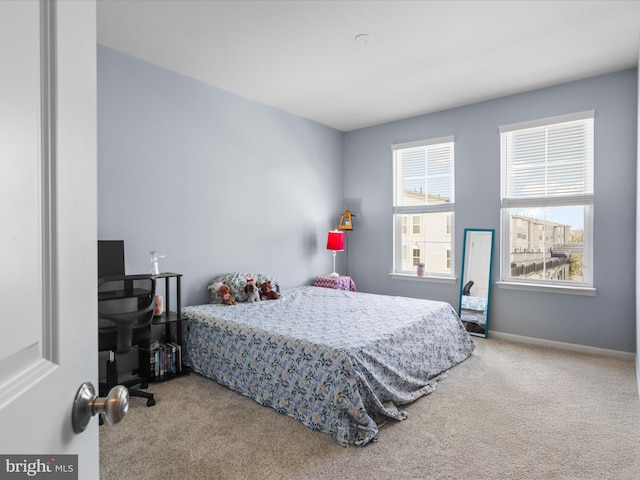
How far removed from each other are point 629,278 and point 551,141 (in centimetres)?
159

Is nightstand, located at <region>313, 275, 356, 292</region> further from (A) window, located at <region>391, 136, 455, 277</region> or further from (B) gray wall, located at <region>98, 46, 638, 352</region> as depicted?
(A) window, located at <region>391, 136, 455, 277</region>

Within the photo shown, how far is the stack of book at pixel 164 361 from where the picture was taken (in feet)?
10.4

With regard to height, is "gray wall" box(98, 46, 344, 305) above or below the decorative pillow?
above

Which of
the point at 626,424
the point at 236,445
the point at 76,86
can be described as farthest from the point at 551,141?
the point at 76,86

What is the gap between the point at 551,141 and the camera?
421cm

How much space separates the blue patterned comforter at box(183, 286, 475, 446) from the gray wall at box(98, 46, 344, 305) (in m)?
0.78

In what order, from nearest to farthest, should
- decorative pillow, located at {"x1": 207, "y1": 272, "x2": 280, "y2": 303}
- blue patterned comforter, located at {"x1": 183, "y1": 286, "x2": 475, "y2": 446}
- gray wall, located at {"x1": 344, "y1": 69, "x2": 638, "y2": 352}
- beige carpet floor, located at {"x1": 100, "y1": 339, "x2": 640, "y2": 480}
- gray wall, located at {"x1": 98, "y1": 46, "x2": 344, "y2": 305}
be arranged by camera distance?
beige carpet floor, located at {"x1": 100, "y1": 339, "x2": 640, "y2": 480} → blue patterned comforter, located at {"x1": 183, "y1": 286, "x2": 475, "y2": 446} → gray wall, located at {"x1": 98, "y1": 46, "x2": 344, "y2": 305} → gray wall, located at {"x1": 344, "y1": 69, "x2": 638, "y2": 352} → decorative pillow, located at {"x1": 207, "y1": 272, "x2": 280, "y2": 303}

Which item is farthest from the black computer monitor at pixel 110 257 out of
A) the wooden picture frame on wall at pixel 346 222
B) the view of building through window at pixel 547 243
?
the view of building through window at pixel 547 243

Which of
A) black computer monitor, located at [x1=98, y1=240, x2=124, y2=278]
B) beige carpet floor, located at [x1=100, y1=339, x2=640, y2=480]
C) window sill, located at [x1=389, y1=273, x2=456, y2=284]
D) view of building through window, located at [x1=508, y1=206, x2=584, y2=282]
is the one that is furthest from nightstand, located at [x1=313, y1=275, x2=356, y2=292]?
black computer monitor, located at [x1=98, y1=240, x2=124, y2=278]

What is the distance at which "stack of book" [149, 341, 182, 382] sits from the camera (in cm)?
316

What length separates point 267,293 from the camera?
13.6 ft

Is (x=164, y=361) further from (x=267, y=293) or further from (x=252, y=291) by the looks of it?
(x=267, y=293)

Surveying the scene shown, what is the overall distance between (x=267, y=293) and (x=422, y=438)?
225 cm

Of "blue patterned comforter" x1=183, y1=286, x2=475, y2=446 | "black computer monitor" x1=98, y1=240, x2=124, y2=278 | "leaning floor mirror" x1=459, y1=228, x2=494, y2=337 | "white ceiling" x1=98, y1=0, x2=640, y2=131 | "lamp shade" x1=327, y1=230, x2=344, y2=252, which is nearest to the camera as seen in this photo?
"blue patterned comforter" x1=183, y1=286, x2=475, y2=446
